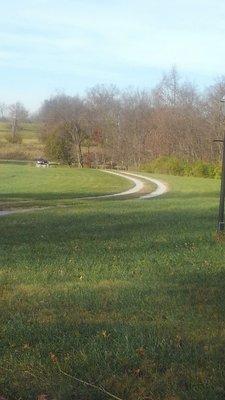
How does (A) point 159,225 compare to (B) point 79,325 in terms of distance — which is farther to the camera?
(A) point 159,225

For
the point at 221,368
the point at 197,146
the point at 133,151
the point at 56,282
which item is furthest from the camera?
the point at 133,151

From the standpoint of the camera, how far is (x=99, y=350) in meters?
4.05

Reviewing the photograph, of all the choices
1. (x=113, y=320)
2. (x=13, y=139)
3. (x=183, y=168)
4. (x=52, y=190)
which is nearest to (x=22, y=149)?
(x=13, y=139)

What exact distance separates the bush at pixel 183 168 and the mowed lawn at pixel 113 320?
48751 millimetres

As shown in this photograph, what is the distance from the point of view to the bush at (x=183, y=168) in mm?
58188

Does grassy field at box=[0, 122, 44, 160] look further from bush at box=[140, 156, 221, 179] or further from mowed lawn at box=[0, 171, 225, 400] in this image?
mowed lawn at box=[0, 171, 225, 400]

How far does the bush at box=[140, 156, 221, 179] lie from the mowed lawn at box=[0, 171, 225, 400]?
48.8 m

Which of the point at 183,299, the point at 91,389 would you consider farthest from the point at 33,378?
the point at 183,299

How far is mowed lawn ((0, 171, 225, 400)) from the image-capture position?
349 centimetres

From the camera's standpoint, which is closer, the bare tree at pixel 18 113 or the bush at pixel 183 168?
the bush at pixel 183 168

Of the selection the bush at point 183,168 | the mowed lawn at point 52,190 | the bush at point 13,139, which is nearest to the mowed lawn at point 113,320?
the mowed lawn at point 52,190

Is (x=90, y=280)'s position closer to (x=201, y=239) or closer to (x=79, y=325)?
(x=79, y=325)

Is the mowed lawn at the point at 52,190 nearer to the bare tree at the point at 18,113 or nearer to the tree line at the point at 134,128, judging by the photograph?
the tree line at the point at 134,128

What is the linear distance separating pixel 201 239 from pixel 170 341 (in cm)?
653
